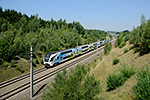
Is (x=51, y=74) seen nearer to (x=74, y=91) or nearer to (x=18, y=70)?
(x=18, y=70)

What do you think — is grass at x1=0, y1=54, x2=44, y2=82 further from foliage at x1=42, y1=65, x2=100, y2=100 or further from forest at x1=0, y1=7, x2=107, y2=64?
foliage at x1=42, y1=65, x2=100, y2=100

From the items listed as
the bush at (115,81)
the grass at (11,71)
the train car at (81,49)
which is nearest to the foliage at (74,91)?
the bush at (115,81)

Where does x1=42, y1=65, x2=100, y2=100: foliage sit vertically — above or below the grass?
above

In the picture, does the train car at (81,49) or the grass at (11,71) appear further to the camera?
the train car at (81,49)

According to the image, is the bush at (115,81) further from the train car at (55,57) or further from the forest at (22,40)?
the forest at (22,40)

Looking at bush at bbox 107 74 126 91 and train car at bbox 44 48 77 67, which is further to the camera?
train car at bbox 44 48 77 67

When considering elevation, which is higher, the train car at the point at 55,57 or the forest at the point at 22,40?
the forest at the point at 22,40

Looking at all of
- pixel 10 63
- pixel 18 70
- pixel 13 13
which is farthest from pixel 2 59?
pixel 13 13

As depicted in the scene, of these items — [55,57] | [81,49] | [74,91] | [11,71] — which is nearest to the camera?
[74,91]

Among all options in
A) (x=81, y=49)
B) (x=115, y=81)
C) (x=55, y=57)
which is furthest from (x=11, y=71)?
(x=81, y=49)

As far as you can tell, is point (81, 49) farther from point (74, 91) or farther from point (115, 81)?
point (74, 91)

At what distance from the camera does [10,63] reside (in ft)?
88.7

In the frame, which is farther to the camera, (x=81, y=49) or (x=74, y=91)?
(x=81, y=49)

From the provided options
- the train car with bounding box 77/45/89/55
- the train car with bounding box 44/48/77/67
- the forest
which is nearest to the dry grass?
the train car with bounding box 44/48/77/67
